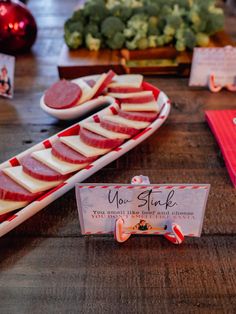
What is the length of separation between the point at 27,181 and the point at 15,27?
868mm

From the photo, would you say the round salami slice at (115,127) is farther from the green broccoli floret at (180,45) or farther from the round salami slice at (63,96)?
the green broccoli floret at (180,45)

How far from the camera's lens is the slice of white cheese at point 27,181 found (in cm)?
64

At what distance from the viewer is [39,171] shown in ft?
2.21

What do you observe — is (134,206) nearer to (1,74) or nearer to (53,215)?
(53,215)

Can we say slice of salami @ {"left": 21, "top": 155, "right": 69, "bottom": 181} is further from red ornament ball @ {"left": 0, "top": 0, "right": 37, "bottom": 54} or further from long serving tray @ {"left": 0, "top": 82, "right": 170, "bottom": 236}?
red ornament ball @ {"left": 0, "top": 0, "right": 37, "bottom": 54}

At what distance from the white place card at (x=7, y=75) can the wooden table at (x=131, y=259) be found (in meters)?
0.29

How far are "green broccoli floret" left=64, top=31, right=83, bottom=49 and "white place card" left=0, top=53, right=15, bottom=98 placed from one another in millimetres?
302

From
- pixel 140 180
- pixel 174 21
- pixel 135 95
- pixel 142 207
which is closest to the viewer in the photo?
pixel 142 207

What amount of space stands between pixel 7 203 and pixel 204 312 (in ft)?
1.34

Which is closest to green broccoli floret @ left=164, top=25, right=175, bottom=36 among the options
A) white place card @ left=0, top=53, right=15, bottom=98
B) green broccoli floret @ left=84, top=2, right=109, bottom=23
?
green broccoli floret @ left=84, top=2, right=109, bottom=23

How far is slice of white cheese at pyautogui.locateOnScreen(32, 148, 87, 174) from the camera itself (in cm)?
68

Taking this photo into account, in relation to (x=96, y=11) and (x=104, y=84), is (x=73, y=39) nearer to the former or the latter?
(x=96, y=11)

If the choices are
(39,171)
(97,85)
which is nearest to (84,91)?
(97,85)

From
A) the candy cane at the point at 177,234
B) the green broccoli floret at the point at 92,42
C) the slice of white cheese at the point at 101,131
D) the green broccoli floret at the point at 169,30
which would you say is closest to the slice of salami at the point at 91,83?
the slice of white cheese at the point at 101,131
